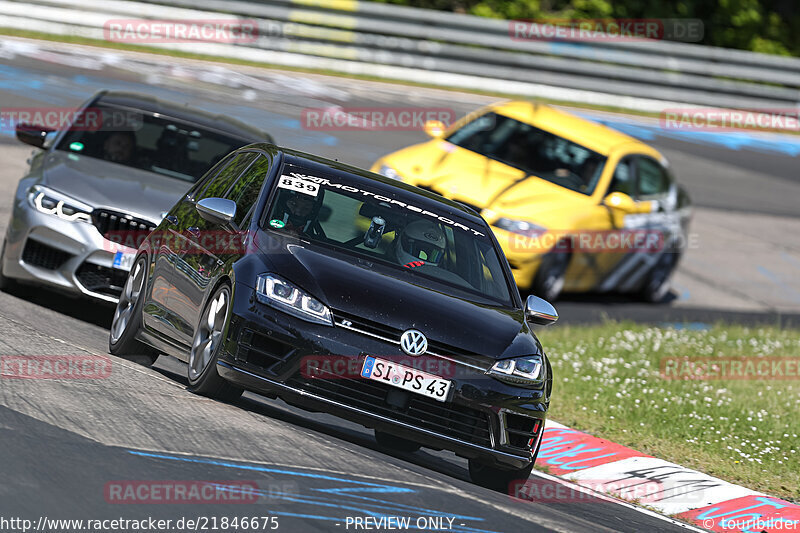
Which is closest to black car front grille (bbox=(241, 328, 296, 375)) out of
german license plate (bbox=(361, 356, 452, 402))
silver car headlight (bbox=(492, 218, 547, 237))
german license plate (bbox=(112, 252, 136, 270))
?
german license plate (bbox=(361, 356, 452, 402))

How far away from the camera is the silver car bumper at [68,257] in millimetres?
9758

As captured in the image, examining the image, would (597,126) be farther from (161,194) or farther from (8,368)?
(8,368)

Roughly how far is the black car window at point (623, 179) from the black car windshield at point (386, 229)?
687 centimetres

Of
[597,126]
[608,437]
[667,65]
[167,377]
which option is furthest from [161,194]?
[667,65]

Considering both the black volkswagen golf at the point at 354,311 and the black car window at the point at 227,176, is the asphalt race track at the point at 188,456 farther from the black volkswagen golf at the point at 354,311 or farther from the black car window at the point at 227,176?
the black car window at the point at 227,176

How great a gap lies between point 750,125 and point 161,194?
19.4m

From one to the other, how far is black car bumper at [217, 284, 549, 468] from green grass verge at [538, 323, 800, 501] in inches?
99.8

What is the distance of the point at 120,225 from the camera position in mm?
9883

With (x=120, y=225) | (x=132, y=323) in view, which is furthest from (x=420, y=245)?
(x=120, y=225)

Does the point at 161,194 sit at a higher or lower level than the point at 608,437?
higher

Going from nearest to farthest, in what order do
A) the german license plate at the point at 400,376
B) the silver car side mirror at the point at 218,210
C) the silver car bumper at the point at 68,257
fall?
the german license plate at the point at 400,376
the silver car side mirror at the point at 218,210
the silver car bumper at the point at 68,257

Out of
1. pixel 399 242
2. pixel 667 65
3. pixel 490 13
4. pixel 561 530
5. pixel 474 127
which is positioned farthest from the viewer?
pixel 490 13

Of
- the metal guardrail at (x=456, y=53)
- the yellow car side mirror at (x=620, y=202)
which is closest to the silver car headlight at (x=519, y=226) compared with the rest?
the yellow car side mirror at (x=620, y=202)

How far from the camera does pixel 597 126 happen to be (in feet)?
52.6
